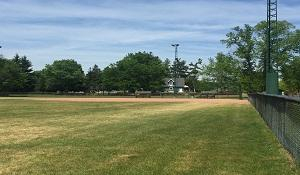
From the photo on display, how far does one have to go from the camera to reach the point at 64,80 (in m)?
149

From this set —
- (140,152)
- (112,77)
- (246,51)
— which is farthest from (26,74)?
(140,152)

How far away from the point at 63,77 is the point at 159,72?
26.7 m

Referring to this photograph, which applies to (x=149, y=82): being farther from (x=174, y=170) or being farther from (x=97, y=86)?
(x=174, y=170)

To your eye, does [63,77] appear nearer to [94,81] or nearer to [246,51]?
[94,81]

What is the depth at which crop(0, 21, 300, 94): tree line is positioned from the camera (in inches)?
3494

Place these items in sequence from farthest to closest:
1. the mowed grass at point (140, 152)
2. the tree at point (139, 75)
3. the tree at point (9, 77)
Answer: the tree at point (139, 75) → the tree at point (9, 77) → the mowed grass at point (140, 152)

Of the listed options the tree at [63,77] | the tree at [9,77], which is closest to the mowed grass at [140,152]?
the tree at [9,77]

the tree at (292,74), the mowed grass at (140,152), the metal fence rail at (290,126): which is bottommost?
the mowed grass at (140,152)

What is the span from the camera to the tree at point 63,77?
487 ft

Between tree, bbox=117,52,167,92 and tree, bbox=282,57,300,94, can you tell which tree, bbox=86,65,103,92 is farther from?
tree, bbox=282,57,300,94

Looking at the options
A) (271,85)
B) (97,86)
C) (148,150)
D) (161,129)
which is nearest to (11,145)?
(148,150)

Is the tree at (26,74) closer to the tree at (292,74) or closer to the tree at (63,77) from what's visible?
the tree at (63,77)

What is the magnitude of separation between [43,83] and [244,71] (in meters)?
73.0

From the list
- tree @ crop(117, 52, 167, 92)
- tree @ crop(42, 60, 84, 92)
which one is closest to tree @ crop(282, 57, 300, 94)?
tree @ crop(117, 52, 167, 92)
